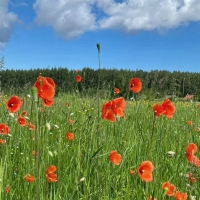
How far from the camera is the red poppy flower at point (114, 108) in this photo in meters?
1.74

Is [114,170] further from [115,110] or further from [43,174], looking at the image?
[115,110]

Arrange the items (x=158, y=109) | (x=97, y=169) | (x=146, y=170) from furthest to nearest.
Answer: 1. (x=97, y=169)
2. (x=158, y=109)
3. (x=146, y=170)

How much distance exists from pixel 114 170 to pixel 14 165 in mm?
853

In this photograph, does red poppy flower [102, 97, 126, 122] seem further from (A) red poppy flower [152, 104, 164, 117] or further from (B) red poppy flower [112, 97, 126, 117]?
(A) red poppy flower [152, 104, 164, 117]

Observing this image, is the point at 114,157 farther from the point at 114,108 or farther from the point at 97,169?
the point at 114,108

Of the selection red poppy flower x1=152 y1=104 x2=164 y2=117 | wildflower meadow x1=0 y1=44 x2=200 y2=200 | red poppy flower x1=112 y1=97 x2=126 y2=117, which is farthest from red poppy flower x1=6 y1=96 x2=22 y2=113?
red poppy flower x1=152 y1=104 x2=164 y2=117

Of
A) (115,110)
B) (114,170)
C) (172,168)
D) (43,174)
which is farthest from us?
(172,168)

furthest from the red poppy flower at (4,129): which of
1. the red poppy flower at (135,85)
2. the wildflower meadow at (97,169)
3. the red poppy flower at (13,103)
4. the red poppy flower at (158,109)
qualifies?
the red poppy flower at (158,109)

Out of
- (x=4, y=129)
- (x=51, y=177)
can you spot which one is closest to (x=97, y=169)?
(x=51, y=177)

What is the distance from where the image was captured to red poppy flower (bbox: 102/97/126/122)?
1740mm

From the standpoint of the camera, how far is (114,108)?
1745mm

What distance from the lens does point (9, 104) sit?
1952 mm

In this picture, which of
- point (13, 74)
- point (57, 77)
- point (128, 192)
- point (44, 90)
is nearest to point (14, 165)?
point (128, 192)

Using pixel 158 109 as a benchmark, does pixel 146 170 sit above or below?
below
